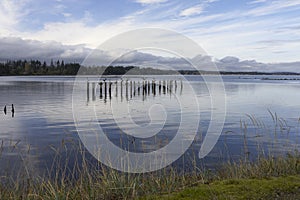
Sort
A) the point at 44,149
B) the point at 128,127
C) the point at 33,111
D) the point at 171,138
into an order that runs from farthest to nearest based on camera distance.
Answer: the point at 33,111 < the point at 128,127 < the point at 171,138 < the point at 44,149

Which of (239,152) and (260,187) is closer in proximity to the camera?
(260,187)

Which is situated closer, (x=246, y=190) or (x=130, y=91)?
(x=246, y=190)

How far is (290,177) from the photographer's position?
606 centimetres

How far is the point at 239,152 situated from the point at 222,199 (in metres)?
7.69

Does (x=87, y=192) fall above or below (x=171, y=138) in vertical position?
above

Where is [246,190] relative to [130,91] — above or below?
above

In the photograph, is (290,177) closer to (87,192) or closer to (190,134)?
(87,192)

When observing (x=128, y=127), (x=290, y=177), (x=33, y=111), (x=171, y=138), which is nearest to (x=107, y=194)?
(x=290, y=177)

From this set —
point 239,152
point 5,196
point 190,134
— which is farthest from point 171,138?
point 5,196

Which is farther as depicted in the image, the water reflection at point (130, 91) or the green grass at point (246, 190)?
the water reflection at point (130, 91)

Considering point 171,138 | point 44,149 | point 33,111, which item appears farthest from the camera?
point 33,111

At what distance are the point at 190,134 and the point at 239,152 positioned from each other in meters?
4.19

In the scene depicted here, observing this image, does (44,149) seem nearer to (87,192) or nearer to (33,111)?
(87,192)

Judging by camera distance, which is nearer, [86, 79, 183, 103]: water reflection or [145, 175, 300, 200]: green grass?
[145, 175, 300, 200]: green grass
